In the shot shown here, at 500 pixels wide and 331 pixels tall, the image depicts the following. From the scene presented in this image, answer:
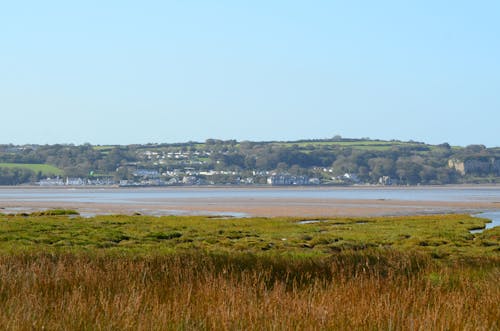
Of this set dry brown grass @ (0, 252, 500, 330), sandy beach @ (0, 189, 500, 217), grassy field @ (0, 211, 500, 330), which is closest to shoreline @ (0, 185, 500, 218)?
sandy beach @ (0, 189, 500, 217)

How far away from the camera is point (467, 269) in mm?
16750

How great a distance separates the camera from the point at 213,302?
37.5 ft

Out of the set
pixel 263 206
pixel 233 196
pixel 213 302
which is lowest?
pixel 233 196

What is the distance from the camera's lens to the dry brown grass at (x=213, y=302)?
395 inches

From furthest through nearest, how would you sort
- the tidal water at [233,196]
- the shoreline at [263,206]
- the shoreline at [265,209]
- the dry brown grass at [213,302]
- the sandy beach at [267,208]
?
1. the tidal water at [233,196]
2. the shoreline at [263,206]
3. the sandy beach at [267,208]
4. the shoreline at [265,209]
5. the dry brown grass at [213,302]

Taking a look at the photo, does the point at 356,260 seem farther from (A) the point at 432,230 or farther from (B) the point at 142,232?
(A) the point at 432,230

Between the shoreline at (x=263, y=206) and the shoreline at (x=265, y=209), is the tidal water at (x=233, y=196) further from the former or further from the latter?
the shoreline at (x=265, y=209)

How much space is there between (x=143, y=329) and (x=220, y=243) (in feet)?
80.9

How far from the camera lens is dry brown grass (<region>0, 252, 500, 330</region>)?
395 inches

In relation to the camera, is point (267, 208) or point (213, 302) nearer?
point (213, 302)

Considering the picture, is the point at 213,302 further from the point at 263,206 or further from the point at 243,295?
the point at 263,206

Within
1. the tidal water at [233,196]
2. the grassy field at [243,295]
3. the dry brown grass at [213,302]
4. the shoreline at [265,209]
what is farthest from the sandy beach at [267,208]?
the dry brown grass at [213,302]

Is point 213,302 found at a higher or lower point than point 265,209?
higher

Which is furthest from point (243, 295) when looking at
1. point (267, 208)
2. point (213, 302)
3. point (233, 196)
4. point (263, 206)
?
point (233, 196)
